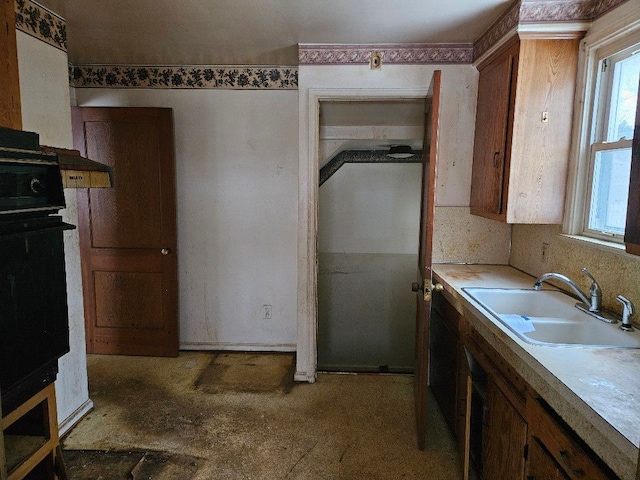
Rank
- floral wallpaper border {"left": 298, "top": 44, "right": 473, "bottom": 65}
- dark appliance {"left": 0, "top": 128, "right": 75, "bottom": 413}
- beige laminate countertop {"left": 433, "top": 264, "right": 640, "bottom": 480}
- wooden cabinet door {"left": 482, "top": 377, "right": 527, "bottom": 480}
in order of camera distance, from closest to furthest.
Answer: beige laminate countertop {"left": 433, "top": 264, "right": 640, "bottom": 480} < dark appliance {"left": 0, "top": 128, "right": 75, "bottom": 413} < wooden cabinet door {"left": 482, "top": 377, "right": 527, "bottom": 480} < floral wallpaper border {"left": 298, "top": 44, "right": 473, "bottom": 65}

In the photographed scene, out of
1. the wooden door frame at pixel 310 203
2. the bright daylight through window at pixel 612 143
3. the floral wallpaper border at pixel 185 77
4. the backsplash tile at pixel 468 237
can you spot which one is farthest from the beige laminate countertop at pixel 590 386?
the floral wallpaper border at pixel 185 77

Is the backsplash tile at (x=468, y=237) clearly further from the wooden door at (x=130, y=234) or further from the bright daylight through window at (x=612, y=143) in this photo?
the wooden door at (x=130, y=234)

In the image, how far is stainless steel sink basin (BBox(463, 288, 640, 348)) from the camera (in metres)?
1.54

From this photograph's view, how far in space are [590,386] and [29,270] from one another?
1745mm

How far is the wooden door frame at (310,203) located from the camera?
277cm

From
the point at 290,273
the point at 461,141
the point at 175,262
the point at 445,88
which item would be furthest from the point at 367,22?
the point at 175,262

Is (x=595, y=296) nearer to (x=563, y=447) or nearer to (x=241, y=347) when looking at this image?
(x=563, y=447)

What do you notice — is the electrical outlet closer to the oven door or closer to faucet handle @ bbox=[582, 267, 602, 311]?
faucet handle @ bbox=[582, 267, 602, 311]

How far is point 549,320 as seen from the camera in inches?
70.4

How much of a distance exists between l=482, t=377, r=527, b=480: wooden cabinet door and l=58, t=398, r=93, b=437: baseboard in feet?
7.55

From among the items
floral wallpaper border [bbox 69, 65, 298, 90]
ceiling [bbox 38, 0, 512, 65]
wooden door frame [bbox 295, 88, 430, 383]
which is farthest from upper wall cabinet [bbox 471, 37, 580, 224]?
floral wallpaper border [bbox 69, 65, 298, 90]

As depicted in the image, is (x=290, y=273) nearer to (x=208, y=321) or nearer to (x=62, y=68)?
(x=208, y=321)

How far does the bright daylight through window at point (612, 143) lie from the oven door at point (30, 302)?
2.36m

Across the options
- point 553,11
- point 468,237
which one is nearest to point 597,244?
point 468,237
